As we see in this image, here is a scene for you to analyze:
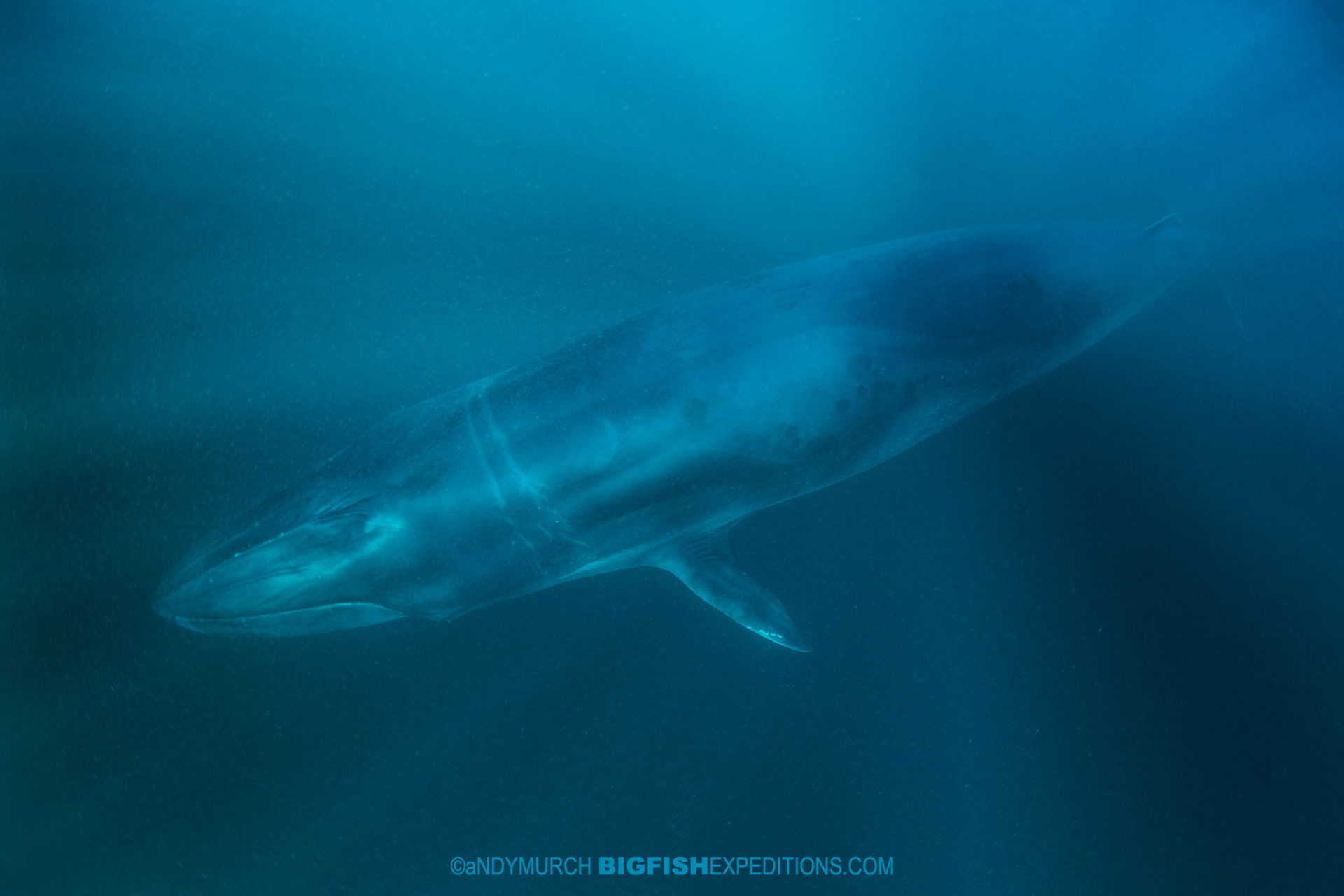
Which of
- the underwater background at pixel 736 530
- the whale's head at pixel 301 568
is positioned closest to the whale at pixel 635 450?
the whale's head at pixel 301 568

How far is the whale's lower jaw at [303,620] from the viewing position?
3.02m

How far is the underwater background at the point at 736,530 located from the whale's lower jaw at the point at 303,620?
365 millimetres

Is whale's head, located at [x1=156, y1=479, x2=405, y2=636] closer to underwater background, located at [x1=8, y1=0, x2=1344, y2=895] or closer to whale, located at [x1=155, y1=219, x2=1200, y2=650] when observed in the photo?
whale, located at [x1=155, y1=219, x2=1200, y2=650]

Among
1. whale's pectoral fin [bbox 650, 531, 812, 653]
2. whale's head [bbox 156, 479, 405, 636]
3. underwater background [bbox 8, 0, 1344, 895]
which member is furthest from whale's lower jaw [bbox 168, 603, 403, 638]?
whale's pectoral fin [bbox 650, 531, 812, 653]

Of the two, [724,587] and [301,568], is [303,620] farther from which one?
[724,587]

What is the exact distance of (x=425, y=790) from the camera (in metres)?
3.53

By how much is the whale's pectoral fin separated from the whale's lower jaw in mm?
1160

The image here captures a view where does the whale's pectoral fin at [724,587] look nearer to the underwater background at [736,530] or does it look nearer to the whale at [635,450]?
the whale at [635,450]

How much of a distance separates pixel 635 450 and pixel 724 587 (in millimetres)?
833

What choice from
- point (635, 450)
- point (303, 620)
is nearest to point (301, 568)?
point (303, 620)

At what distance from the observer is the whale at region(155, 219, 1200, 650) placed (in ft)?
9.38

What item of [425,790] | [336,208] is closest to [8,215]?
[336,208]

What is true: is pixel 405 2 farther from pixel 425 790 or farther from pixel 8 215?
pixel 425 790

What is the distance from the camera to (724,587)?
329cm
